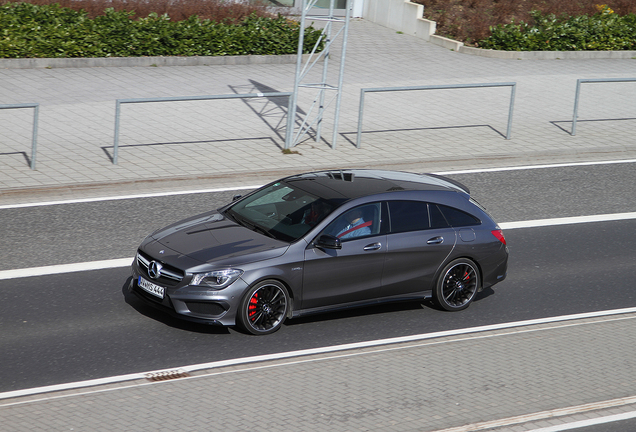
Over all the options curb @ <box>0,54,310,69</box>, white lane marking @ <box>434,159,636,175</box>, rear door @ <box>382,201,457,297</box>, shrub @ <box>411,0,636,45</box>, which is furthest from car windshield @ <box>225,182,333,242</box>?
shrub @ <box>411,0,636,45</box>

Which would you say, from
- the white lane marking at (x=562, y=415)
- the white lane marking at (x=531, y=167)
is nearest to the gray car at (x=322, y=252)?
the white lane marking at (x=562, y=415)

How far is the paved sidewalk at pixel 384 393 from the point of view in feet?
20.4

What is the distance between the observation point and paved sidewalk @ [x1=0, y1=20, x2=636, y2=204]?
1350cm

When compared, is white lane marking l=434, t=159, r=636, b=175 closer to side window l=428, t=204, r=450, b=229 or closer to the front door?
side window l=428, t=204, r=450, b=229

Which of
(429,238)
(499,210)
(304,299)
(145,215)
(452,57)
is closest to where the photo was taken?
(304,299)

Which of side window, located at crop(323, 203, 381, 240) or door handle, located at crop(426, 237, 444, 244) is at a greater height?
side window, located at crop(323, 203, 381, 240)

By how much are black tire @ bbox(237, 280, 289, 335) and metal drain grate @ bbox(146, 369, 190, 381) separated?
93 cm

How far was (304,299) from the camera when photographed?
26.9ft

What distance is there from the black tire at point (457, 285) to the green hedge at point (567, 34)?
57.7 ft

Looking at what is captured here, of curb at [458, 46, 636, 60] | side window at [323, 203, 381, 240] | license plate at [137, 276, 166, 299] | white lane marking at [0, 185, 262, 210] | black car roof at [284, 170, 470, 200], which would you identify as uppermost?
curb at [458, 46, 636, 60]

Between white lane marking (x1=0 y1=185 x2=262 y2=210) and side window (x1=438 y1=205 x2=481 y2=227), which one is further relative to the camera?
white lane marking (x1=0 y1=185 x2=262 y2=210)

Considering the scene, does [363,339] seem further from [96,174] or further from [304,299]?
[96,174]

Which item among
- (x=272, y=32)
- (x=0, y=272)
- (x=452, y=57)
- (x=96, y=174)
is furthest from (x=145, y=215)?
(x=452, y=57)

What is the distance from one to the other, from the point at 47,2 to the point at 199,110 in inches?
285
